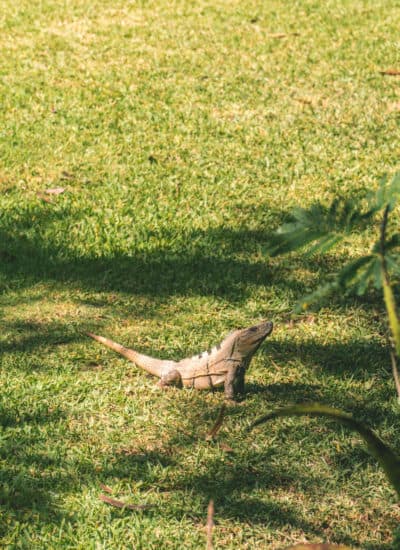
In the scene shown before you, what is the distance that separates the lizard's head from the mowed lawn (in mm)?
278

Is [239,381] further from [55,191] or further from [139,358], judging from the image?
[55,191]

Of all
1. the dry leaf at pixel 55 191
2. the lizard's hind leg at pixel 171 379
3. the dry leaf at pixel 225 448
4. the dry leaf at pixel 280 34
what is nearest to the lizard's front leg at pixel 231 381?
the lizard's hind leg at pixel 171 379

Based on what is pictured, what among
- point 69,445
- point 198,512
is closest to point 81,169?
point 69,445

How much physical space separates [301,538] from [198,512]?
44 centimetres

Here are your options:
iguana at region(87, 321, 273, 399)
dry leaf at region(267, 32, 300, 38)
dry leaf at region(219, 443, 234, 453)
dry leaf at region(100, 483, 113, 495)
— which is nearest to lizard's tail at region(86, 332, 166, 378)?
iguana at region(87, 321, 273, 399)

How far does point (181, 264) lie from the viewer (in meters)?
5.60

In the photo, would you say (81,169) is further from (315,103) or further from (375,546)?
(375,546)

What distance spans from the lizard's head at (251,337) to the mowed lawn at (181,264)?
0.28 metres

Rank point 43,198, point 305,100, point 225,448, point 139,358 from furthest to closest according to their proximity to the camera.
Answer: point 305,100 < point 43,198 < point 139,358 < point 225,448

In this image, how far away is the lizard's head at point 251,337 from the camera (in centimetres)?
418

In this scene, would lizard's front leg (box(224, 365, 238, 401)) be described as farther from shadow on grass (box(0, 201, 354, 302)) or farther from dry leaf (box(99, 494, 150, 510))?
shadow on grass (box(0, 201, 354, 302))

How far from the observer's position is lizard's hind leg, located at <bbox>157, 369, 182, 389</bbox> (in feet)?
14.0

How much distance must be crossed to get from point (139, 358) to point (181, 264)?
1.25 m

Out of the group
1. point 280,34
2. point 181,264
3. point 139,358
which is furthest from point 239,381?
point 280,34
